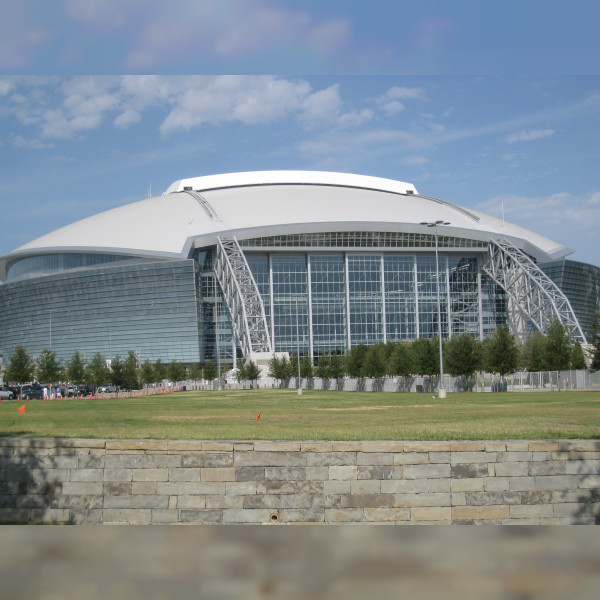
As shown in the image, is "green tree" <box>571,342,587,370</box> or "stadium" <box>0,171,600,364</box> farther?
"stadium" <box>0,171,600,364</box>

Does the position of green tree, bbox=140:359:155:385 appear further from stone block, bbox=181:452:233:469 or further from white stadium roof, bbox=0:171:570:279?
stone block, bbox=181:452:233:469

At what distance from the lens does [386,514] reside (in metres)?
9.38

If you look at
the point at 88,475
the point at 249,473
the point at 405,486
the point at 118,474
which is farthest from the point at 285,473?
the point at 88,475

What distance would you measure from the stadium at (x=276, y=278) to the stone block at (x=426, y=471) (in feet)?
196

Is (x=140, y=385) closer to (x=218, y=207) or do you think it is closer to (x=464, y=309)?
(x=218, y=207)

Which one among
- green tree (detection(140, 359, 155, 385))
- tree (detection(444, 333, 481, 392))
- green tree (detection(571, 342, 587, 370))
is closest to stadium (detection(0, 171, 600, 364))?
green tree (detection(140, 359, 155, 385))

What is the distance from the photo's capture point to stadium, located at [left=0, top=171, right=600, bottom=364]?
72.3 meters

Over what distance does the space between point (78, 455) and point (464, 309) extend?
71161 millimetres

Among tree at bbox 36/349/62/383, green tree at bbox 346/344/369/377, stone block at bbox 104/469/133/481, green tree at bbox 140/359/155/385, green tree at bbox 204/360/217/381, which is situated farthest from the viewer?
green tree at bbox 204/360/217/381

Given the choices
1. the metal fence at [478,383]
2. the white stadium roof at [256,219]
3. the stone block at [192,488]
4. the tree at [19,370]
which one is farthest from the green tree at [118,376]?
the stone block at [192,488]

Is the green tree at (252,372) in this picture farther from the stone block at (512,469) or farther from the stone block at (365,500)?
the stone block at (512,469)

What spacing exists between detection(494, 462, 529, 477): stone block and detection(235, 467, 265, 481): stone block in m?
3.06

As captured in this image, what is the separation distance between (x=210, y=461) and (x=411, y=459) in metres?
2.62

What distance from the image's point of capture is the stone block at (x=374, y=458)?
31.1 feet
